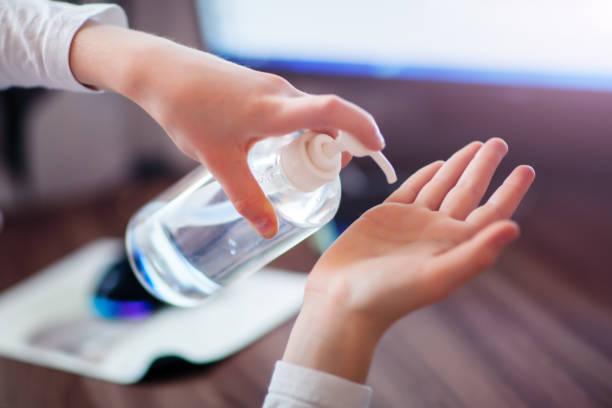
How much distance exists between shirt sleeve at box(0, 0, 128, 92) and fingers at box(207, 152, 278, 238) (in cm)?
18

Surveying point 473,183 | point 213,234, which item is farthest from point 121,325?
point 473,183

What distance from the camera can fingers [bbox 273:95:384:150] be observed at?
1.17 feet

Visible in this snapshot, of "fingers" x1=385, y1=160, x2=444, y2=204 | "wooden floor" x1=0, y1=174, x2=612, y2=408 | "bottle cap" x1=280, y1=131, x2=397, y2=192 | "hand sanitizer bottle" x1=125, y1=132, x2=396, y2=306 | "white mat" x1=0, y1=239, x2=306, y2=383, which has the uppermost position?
"bottle cap" x1=280, y1=131, x2=397, y2=192

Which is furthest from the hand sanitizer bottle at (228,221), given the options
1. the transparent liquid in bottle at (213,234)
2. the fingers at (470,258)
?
the fingers at (470,258)

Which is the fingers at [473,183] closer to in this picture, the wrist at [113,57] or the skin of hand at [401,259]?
the skin of hand at [401,259]

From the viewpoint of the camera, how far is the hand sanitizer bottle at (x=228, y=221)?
406 mm

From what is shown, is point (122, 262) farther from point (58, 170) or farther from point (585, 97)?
point (585, 97)

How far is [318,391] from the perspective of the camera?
365 millimetres

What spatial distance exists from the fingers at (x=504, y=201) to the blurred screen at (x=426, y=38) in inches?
13.4

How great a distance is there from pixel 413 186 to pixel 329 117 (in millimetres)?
120

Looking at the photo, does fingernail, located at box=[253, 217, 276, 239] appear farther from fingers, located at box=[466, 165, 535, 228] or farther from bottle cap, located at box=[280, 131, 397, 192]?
fingers, located at box=[466, 165, 535, 228]

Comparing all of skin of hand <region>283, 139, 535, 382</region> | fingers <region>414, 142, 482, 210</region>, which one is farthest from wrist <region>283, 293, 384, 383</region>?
fingers <region>414, 142, 482, 210</region>

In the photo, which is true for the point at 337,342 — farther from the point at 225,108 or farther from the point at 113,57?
the point at 113,57

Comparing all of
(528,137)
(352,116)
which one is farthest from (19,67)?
(528,137)
